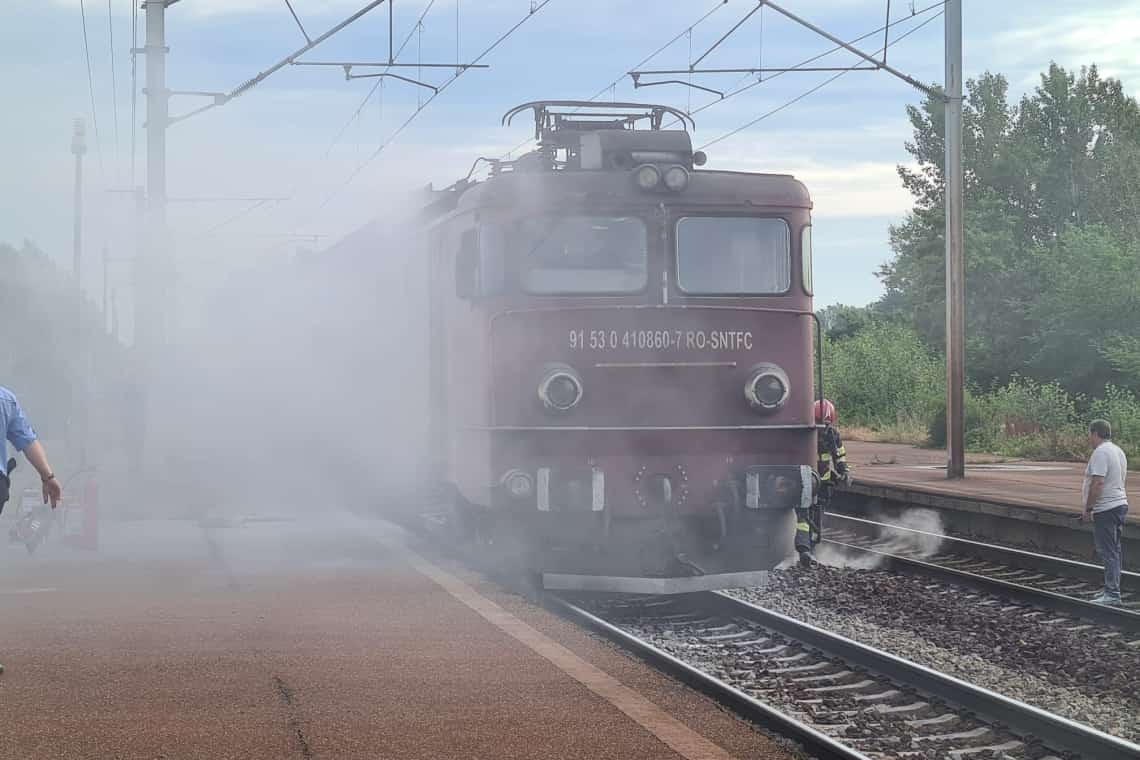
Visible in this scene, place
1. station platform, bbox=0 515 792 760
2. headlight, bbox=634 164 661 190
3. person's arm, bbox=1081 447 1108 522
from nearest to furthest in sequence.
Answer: station platform, bbox=0 515 792 760 < headlight, bbox=634 164 661 190 < person's arm, bbox=1081 447 1108 522

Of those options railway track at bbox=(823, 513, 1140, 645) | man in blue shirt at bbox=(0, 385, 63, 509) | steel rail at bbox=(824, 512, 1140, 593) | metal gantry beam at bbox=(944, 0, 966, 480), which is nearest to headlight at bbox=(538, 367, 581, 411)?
man in blue shirt at bbox=(0, 385, 63, 509)

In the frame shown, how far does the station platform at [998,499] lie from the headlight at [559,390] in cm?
696

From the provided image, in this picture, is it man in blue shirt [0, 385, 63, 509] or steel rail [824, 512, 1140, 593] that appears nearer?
man in blue shirt [0, 385, 63, 509]

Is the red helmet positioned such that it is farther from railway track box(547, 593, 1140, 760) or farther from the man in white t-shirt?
railway track box(547, 593, 1140, 760)

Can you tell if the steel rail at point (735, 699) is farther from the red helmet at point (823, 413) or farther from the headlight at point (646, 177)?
the red helmet at point (823, 413)

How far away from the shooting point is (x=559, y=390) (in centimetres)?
1057

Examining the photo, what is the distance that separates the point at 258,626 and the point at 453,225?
391cm

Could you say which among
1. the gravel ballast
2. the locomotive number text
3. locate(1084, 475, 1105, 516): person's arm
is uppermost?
the locomotive number text

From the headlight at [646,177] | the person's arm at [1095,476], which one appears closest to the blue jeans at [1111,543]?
the person's arm at [1095,476]

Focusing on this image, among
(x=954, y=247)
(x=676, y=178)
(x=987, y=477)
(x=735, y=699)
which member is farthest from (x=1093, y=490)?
(x=987, y=477)

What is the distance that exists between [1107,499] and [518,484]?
4.93 metres

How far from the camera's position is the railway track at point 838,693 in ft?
22.8

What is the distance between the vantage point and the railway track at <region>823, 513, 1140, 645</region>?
451 inches

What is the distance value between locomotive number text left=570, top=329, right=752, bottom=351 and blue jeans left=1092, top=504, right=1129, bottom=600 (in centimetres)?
358
